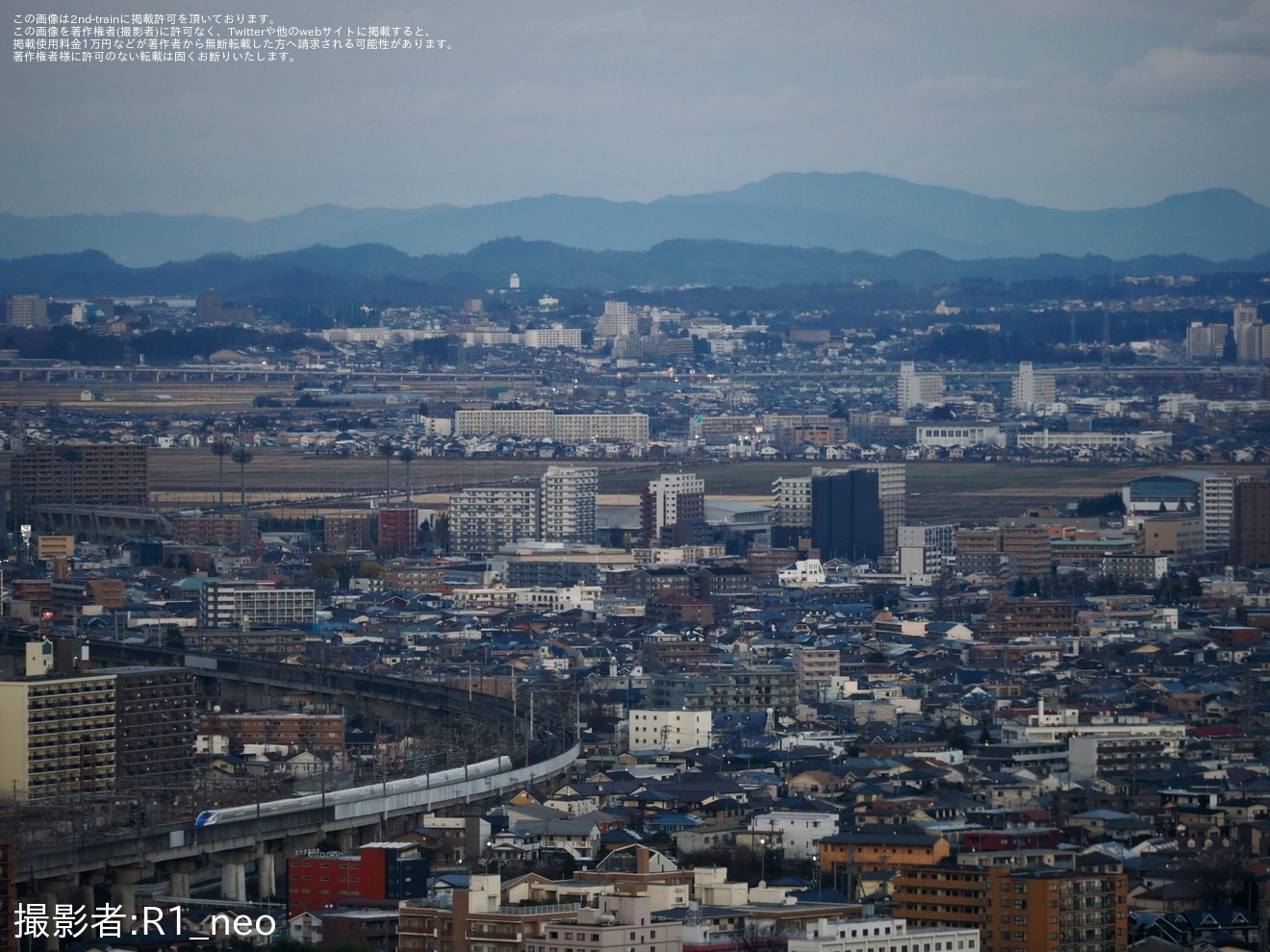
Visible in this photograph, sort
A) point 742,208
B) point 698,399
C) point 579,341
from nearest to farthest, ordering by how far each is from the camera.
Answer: point 698,399, point 579,341, point 742,208

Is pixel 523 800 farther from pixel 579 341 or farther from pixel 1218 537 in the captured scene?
pixel 579 341

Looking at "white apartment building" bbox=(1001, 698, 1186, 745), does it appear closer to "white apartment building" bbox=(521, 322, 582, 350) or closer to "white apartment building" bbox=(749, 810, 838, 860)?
"white apartment building" bbox=(749, 810, 838, 860)

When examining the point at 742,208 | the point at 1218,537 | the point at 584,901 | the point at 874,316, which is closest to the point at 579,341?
the point at 874,316

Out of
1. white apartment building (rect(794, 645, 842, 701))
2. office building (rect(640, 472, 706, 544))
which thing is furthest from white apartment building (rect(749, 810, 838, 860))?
office building (rect(640, 472, 706, 544))

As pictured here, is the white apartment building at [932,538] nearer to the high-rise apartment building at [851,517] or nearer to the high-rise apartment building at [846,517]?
the high-rise apartment building at [851,517]

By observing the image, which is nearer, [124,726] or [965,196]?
[124,726]

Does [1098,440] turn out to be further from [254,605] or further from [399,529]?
[254,605]
